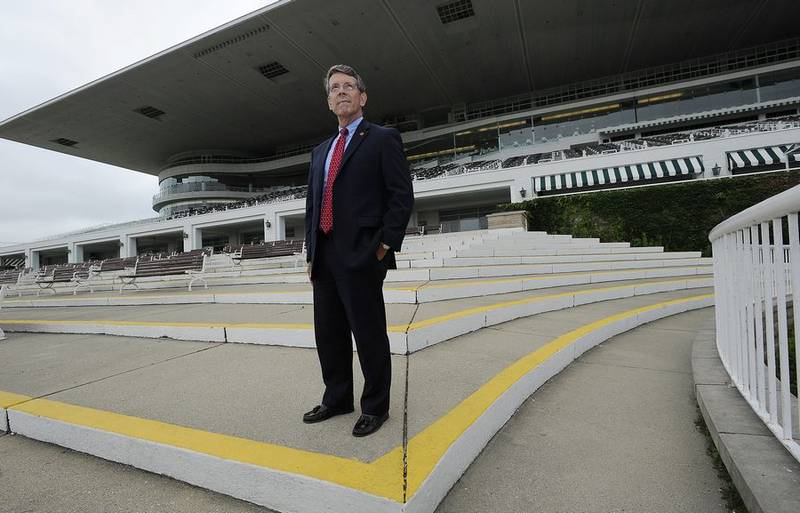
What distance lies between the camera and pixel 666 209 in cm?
1442

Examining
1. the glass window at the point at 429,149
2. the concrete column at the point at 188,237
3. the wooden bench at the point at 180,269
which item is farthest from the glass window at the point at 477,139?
the wooden bench at the point at 180,269

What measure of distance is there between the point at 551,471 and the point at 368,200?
1618mm

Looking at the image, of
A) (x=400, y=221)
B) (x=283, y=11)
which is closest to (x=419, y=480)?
(x=400, y=221)

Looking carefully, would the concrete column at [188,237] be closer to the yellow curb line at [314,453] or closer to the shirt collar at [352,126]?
the yellow curb line at [314,453]

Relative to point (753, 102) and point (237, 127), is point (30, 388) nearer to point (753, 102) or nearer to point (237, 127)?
point (753, 102)

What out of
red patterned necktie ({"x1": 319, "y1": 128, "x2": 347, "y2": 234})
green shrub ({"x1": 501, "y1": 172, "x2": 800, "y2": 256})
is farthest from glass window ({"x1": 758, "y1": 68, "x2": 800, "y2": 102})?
red patterned necktie ({"x1": 319, "y1": 128, "x2": 347, "y2": 234})

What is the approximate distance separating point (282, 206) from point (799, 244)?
29.0 metres

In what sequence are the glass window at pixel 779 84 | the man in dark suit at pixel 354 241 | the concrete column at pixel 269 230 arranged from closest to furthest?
1. the man in dark suit at pixel 354 241
2. the glass window at pixel 779 84
3. the concrete column at pixel 269 230

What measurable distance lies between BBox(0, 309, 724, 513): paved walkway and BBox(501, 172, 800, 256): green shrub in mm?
14517

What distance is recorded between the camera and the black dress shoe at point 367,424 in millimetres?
1687

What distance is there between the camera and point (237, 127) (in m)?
38.4

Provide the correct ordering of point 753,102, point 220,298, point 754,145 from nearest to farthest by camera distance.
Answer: point 220,298 < point 754,145 < point 753,102

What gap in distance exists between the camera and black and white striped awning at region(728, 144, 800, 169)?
16.6 metres

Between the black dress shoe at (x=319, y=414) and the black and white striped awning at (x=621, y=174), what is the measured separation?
21.3m
